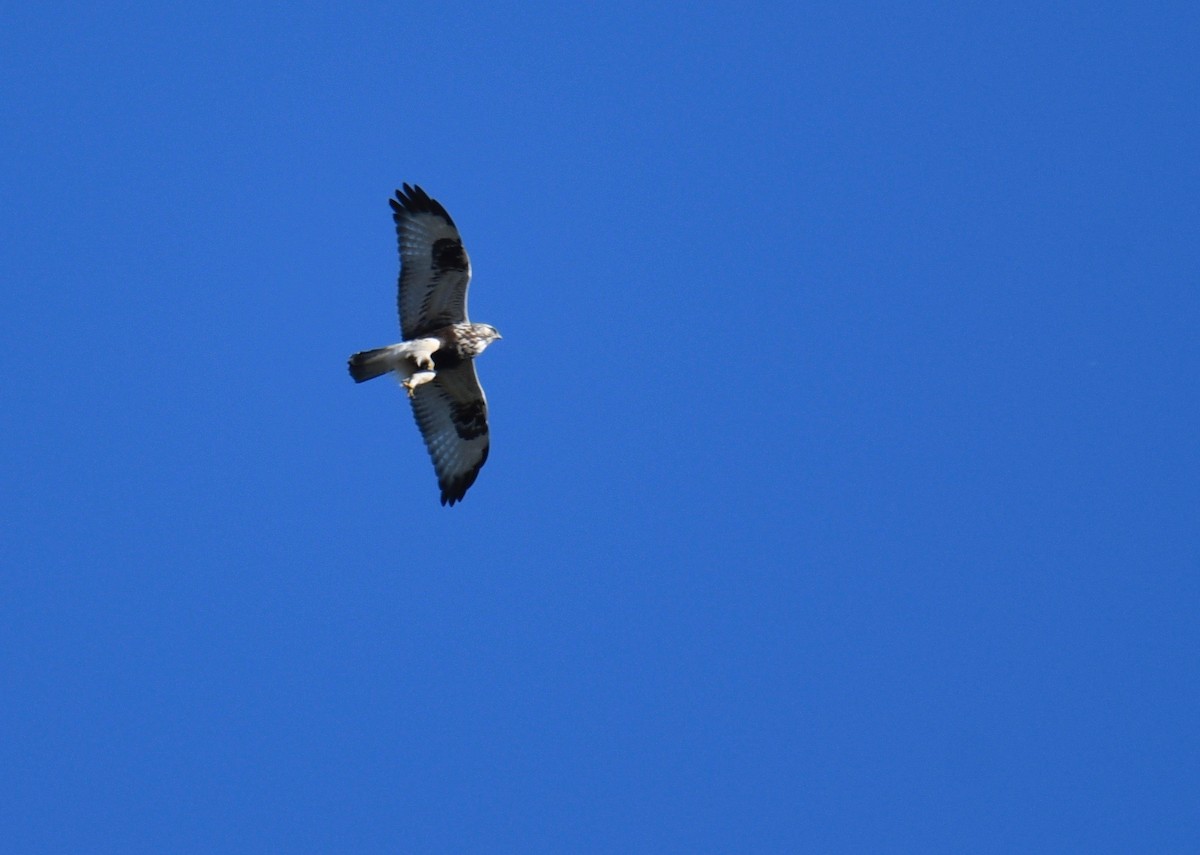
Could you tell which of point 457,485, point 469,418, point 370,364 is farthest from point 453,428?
point 370,364

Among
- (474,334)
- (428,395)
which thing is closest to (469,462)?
(428,395)

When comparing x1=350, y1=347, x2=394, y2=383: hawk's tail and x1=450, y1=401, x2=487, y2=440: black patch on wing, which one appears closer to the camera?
x1=350, y1=347, x2=394, y2=383: hawk's tail

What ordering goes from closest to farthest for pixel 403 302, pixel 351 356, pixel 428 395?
pixel 351 356, pixel 403 302, pixel 428 395

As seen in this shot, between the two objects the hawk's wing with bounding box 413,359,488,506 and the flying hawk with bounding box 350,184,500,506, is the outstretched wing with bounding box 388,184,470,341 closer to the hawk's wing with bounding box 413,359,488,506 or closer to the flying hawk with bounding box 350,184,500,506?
the flying hawk with bounding box 350,184,500,506

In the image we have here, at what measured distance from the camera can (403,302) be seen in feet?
43.2

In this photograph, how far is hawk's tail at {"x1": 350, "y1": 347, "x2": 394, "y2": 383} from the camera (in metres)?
12.5

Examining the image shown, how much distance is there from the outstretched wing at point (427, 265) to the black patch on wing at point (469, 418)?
1.24 m

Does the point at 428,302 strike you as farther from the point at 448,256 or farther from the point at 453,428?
the point at 453,428

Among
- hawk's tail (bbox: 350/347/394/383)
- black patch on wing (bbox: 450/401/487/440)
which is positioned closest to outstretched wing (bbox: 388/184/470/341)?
hawk's tail (bbox: 350/347/394/383)

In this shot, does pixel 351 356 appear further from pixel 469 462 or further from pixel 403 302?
pixel 469 462

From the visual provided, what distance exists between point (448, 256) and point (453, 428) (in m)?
2.14

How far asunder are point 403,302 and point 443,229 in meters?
0.84

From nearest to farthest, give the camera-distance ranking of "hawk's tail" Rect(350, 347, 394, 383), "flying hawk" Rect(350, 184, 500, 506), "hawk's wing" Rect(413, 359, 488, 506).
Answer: "hawk's tail" Rect(350, 347, 394, 383), "flying hawk" Rect(350, 184, 500, 506), "hawk's wing" Rect(413, 359, 488, 506)

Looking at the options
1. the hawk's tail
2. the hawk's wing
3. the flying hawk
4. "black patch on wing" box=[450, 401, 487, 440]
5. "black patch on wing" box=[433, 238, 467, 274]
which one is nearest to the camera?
the hawk's tail
